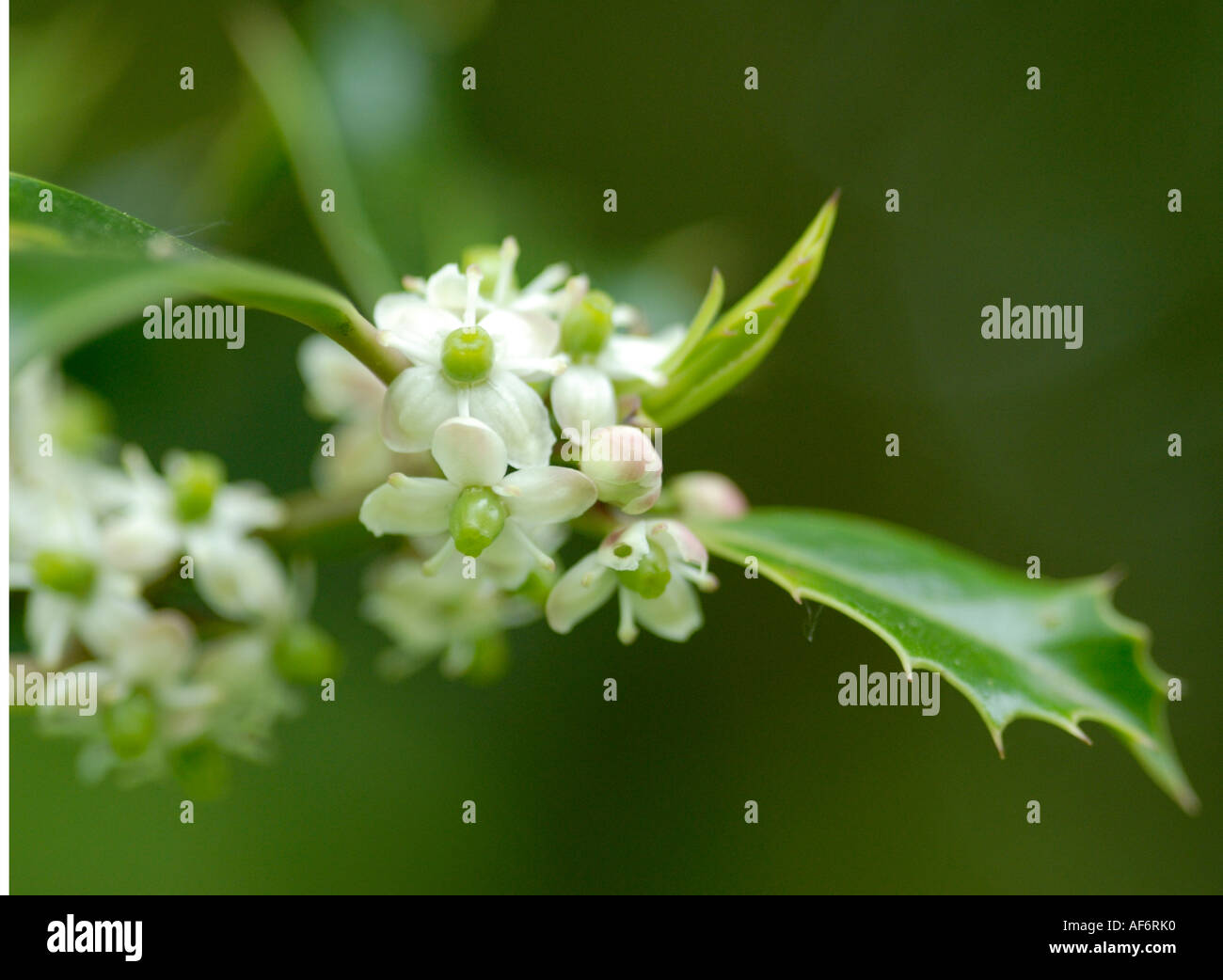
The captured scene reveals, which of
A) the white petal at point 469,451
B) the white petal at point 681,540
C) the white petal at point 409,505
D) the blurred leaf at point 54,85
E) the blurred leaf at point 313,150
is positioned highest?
the blurred leaf at point 54,85

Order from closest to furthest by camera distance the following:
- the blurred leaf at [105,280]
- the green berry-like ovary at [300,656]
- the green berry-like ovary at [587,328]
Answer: the blurred leaf at [105,280] → the green berry-like ovary at [587,328] → the green berry-like ovary at [300,656]

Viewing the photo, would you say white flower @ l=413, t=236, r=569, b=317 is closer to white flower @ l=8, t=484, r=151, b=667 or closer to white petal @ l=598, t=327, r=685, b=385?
white petal @ l=598, t=327, r=685, b=385

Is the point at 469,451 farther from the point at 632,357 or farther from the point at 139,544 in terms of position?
the point at 139,544

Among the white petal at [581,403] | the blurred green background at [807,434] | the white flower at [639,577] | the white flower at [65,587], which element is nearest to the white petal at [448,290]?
the white petal at [581,403]

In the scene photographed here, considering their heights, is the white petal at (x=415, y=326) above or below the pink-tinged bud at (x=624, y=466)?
above

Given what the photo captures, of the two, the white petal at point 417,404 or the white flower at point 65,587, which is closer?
the white petal at point 417,404

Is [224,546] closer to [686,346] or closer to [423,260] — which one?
[686,346]

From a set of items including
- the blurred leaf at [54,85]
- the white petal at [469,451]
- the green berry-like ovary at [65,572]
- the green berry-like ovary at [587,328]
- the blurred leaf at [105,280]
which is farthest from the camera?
the blurred leaf at [54,85]

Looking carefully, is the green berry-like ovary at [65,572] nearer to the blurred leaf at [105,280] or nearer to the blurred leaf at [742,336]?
the blurred leaf at [105,280]
